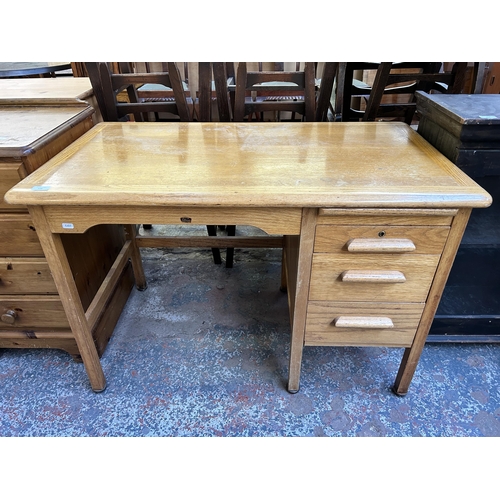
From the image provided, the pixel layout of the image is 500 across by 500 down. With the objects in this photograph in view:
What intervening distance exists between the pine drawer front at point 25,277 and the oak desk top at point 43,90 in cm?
71

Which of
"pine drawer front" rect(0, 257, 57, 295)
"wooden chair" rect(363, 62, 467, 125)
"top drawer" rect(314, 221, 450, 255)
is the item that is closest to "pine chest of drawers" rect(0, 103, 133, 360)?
"pine drawer front" rect(0, 257, 57, 295)

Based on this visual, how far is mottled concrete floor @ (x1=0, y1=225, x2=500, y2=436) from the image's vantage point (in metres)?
1.34

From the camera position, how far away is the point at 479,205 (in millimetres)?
955

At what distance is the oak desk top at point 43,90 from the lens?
4.96 feet

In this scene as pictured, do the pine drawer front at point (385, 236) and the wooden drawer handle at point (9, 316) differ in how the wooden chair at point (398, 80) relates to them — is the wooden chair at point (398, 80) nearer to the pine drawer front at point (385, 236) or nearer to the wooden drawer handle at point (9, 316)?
the pine drawer front at point (385, 236)

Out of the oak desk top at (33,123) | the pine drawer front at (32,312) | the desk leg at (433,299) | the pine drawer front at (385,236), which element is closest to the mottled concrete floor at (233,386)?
the desk leg at (433,299)

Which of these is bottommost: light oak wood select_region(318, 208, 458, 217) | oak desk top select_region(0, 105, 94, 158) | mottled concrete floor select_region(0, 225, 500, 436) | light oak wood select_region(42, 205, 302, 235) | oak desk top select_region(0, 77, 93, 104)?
mottled concrete floor select_region(0, 225, 500, 436)

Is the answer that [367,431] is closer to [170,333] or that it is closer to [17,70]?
[170,333]

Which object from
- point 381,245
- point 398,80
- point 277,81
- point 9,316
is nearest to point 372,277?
point 381,245

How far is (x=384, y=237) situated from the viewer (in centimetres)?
104

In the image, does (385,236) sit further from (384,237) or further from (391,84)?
(391,84)

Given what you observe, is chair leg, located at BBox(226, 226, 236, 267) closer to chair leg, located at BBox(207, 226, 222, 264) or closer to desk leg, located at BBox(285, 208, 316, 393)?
chair leg, located at BBox(207, 226, 222, 264)

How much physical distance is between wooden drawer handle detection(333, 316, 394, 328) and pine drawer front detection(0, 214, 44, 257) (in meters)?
1.10

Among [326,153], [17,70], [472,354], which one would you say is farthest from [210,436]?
[17,70]
